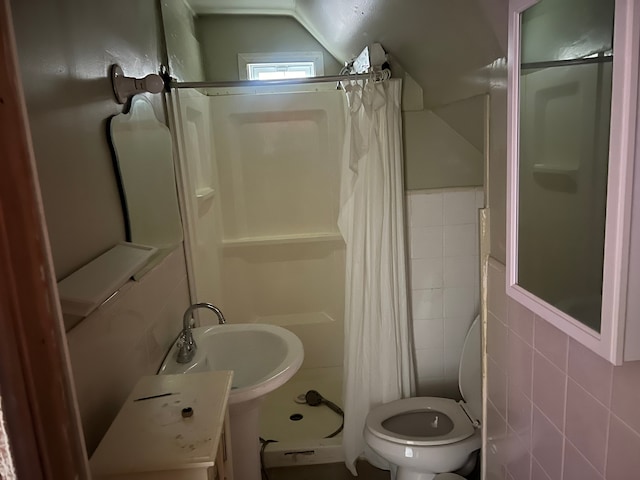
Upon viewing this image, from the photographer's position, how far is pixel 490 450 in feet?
4.91

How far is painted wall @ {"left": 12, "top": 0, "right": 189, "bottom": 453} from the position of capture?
0.94 m

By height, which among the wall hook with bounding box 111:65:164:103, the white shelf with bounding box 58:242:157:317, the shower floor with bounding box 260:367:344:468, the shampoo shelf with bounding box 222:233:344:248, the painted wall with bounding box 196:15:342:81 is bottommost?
the shower floor with bounding box 260:367:344:468

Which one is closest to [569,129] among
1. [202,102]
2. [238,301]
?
[202,102]

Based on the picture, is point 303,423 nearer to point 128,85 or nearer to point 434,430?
point 434,430

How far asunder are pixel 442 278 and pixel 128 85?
1553 mm

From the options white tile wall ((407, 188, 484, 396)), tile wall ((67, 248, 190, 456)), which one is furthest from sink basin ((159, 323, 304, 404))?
white tile wall ((407, 188, 484, 396))

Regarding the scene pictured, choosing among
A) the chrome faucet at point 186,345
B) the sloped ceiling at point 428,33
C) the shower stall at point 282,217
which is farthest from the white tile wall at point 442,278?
the chrome faucet at point 186,345

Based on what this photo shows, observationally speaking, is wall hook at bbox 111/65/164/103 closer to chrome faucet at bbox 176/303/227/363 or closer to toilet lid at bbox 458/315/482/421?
chrome faucet at bbox 176/303/227/363

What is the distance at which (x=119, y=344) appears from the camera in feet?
3.97

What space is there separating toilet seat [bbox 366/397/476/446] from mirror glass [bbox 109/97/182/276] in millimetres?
1099

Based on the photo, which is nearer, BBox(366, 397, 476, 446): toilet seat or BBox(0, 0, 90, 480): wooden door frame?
BBox(0, 0, 90, 480): wooden door frame

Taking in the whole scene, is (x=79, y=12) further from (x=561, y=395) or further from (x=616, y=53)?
(x=561, y=395)

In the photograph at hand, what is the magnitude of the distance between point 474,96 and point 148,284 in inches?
49.1

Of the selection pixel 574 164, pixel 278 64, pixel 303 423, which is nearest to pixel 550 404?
pixel 574 164
